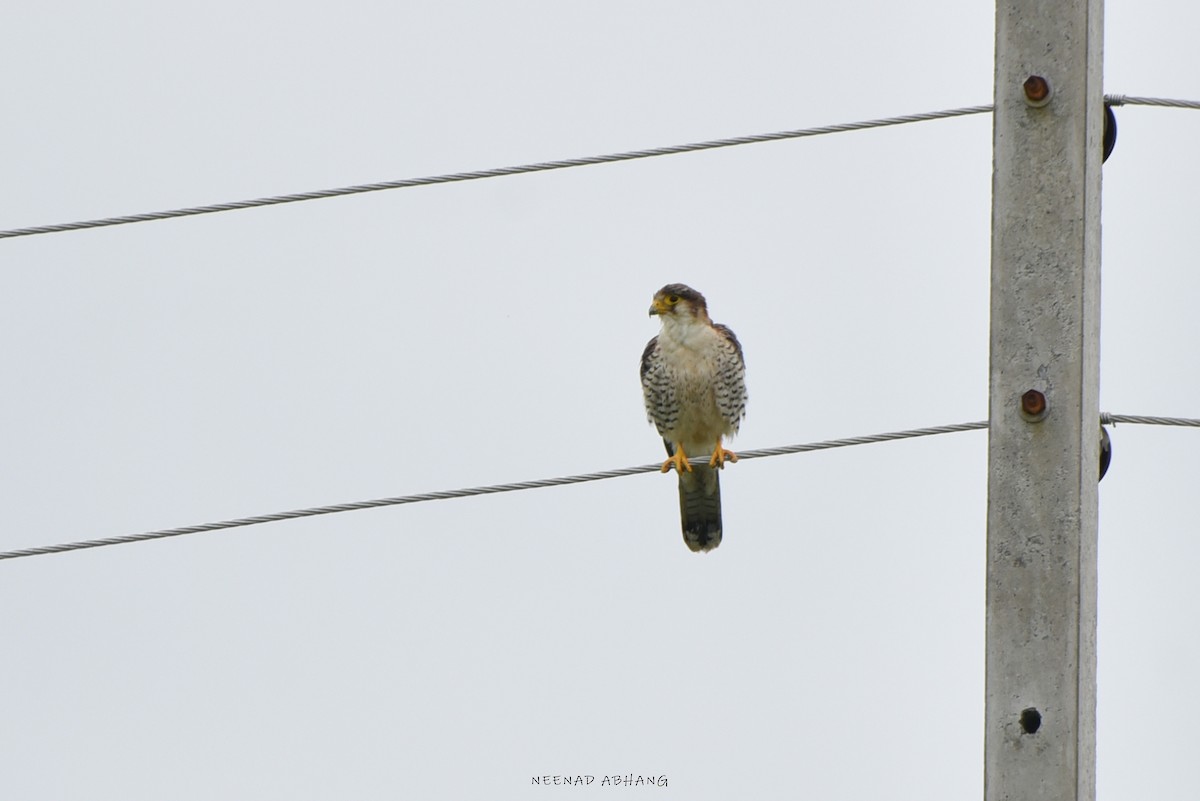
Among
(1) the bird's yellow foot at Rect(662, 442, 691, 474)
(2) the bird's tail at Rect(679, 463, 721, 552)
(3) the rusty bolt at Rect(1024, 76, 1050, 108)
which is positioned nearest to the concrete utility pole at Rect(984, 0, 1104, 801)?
(3) the rusty bolt at Rect(1024, 76, 1050, 108)

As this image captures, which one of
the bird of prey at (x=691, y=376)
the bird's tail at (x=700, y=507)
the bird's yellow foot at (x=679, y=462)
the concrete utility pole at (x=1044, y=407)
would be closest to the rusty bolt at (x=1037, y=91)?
the concrete utility pole at (x=1044, y=407)

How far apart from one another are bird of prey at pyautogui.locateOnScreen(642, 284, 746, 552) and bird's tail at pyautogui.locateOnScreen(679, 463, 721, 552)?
0.15 meters

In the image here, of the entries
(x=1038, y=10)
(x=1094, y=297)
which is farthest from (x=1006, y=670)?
(x=1038, y=10)

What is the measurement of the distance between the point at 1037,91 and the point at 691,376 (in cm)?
414

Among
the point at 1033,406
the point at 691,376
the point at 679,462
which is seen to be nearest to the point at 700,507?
the point at 691,376

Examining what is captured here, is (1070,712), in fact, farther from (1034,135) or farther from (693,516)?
(693,516)

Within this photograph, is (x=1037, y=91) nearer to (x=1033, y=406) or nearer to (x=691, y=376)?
(x=1033, y=406)

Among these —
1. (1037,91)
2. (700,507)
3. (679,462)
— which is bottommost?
(700,507)

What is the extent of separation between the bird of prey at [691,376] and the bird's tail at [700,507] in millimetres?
154

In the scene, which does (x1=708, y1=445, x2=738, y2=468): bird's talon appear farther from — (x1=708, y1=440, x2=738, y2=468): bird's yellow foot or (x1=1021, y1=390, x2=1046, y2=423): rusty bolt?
(x1=1021, y1=390, x2=1046, y2=423): rusty bolt

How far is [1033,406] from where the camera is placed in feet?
13.5

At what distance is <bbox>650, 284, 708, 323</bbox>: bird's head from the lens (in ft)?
27.1

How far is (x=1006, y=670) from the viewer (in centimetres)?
407

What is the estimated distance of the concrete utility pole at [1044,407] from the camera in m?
4.03
